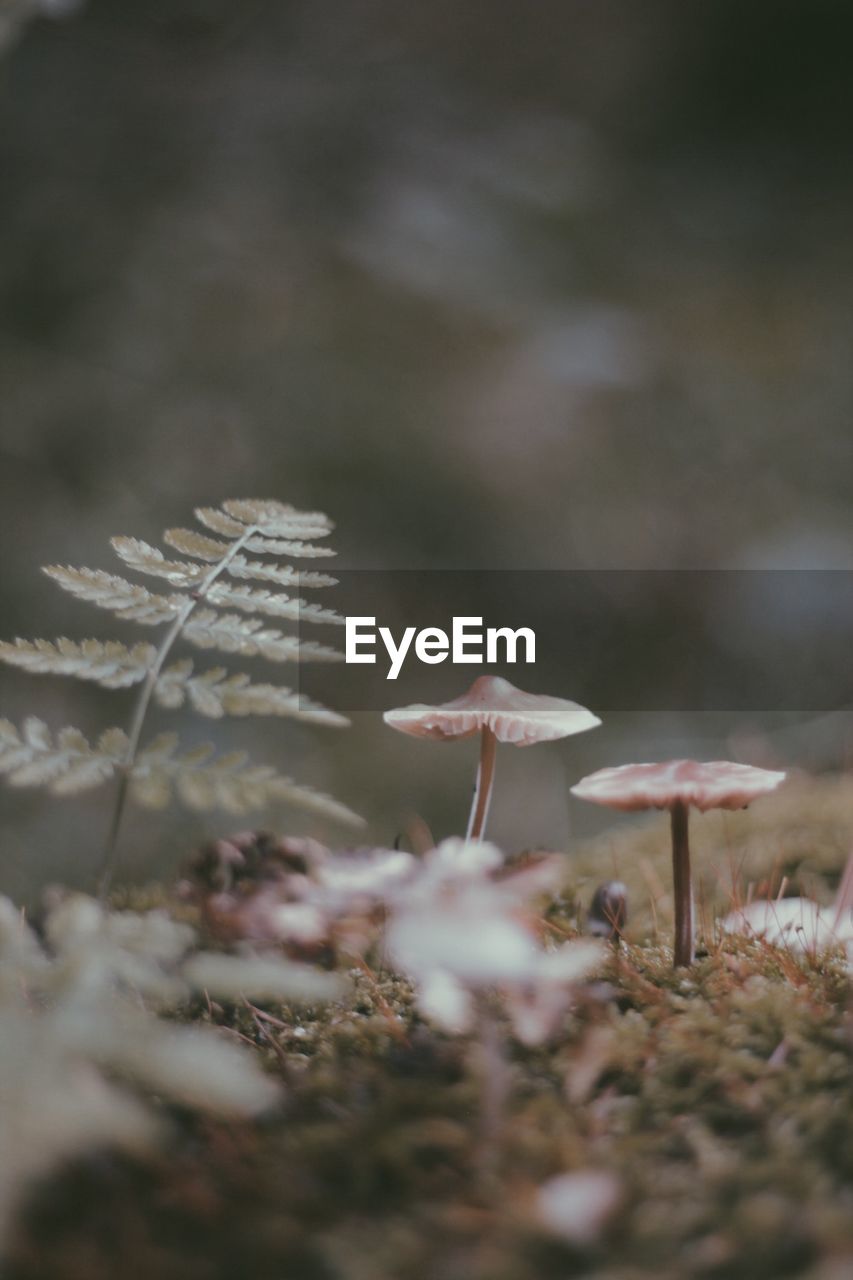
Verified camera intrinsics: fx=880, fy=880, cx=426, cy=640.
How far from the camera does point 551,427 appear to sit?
3.26 metres

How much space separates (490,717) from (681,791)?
32 centimetres

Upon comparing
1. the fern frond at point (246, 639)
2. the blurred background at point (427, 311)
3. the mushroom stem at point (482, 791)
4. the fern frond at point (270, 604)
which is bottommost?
the mushroom stem at point (482, 791)

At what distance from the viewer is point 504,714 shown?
117 centimetres

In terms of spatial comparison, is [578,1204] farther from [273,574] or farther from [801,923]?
[273,574]

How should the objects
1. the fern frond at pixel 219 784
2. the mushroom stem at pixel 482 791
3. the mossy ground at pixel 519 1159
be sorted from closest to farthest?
1. the mossy ground at pixel 519 1159
2. the fern frond at pixel 219 784
3. the mushroom stem at pixel 482 791

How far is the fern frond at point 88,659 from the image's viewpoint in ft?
2.96

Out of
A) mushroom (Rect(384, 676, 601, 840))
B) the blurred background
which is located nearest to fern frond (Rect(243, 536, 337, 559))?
mushroom (Rect(384, 676, 601, 840))

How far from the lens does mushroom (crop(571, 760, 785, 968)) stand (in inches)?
38.1

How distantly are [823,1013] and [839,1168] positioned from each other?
24 centimetres

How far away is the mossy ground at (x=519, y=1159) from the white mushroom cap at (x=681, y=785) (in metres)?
0.18

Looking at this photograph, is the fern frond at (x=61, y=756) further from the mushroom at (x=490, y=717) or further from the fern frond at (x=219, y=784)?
the mushroom at (x=490, y=717)

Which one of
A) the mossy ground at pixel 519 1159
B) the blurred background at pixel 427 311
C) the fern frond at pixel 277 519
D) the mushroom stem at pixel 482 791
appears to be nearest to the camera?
the mossy ground at pixel 519 1159

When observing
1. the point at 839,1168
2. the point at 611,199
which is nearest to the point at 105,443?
the point at 611,199

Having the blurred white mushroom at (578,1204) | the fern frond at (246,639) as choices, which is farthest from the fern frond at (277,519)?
the blurred white mushroom at (578,1204)
